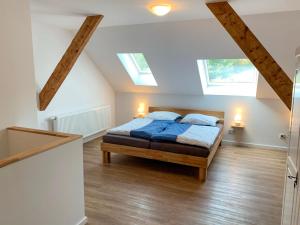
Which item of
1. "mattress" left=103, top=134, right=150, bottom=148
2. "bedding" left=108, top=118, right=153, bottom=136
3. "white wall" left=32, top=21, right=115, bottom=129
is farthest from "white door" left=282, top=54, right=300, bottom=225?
"white wall" left=32, top=21, right=115, bottom=129

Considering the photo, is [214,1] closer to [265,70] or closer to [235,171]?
[265,70]

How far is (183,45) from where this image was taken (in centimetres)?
385

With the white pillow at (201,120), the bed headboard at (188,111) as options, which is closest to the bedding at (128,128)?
the white pillow at (201,120)

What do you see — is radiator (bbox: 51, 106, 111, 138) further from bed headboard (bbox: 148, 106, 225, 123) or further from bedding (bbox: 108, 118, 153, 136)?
bed headboard (bbox: 148, 106, 225, 123)

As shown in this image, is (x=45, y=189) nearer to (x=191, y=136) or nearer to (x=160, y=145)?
(x=160, y=145)

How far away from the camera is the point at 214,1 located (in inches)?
99.4

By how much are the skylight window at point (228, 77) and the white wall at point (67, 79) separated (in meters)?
2.24

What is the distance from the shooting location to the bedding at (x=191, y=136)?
325cm

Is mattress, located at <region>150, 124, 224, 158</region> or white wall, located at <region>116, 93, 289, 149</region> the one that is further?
white wall, located at <region>116, 93, 289, 149</region>

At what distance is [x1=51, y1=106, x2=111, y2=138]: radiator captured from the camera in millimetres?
4020

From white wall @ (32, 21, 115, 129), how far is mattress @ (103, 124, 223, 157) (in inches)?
44.1

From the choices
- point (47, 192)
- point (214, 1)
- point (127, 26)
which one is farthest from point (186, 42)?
point (47, 192)

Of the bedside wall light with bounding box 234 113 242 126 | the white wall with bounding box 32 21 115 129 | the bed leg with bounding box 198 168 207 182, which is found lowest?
the bed leg with bounding box 198 168 207 182

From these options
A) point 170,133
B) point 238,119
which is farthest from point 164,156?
point 238,119
